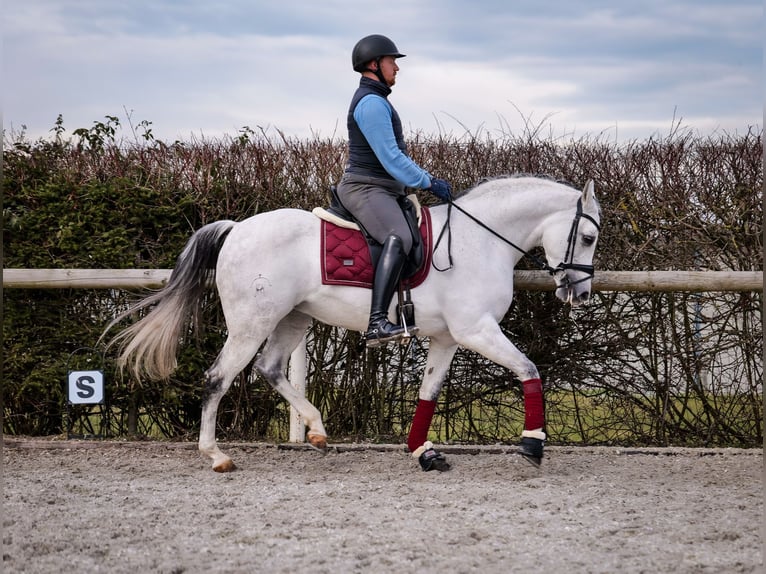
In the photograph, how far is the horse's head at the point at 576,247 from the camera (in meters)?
5.55

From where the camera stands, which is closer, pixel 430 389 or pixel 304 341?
pixel 430 389

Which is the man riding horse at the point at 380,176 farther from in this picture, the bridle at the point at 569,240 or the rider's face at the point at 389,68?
the bridle at the point at 569,240

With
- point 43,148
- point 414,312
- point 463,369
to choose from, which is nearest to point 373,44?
point 414,312

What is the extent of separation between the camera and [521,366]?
211 inches

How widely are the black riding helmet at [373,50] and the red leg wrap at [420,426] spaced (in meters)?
2.20

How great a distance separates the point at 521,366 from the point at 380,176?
4.89 ft

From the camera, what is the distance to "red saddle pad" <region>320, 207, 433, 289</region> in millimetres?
5422

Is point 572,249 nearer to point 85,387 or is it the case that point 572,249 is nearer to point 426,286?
point 426,286

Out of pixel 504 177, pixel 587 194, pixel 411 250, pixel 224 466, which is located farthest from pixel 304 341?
pixel 587 194

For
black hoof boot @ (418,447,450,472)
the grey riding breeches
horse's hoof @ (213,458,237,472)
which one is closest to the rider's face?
the grey riding breeches

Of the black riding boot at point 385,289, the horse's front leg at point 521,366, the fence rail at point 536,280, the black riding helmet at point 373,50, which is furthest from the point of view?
the fence rail at point 536,280

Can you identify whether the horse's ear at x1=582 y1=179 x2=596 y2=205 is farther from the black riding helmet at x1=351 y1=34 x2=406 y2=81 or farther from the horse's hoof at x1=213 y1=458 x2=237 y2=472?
the horse's hoof at x1=213 y1=458 x2=237 y2=472

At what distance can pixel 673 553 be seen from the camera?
388 centimetres

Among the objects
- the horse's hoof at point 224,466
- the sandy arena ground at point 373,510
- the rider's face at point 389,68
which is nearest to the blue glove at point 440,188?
the rider's face at point 389,68
